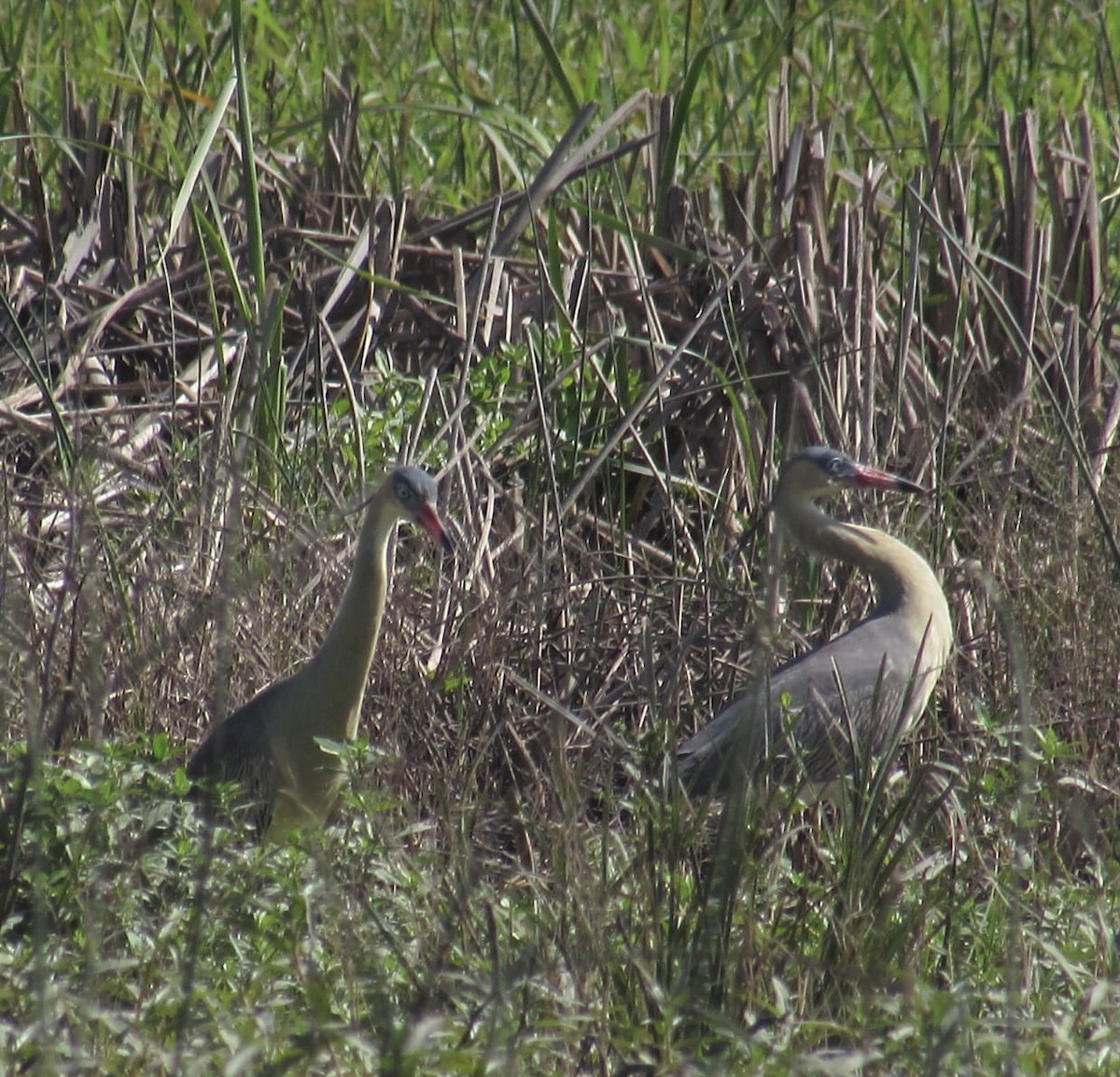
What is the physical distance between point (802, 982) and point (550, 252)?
2.62 m

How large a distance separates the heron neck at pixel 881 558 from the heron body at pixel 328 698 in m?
0.91

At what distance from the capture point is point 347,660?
3.69m

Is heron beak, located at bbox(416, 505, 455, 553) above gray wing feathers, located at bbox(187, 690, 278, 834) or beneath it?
above

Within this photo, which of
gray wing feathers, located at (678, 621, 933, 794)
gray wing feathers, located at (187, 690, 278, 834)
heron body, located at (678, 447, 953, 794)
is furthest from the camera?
heron body, located at (678, 447, 953, 794)

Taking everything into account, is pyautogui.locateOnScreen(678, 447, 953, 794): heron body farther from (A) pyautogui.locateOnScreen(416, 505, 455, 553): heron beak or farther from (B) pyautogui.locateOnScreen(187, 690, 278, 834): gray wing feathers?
(B) pyautogui.locateOnScreen(187, 690, 278, 834): gray wing feathers

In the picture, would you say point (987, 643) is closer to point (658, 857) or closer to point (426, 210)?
point (658, 857)

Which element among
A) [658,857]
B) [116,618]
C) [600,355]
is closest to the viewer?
[658,857]

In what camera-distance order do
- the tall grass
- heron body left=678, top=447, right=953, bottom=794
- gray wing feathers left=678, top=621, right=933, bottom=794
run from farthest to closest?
heron body left=678, top=447, right=953, bottom=794
gray wing feathers left=678, top=621, right=933, bottom=794
the tall grass

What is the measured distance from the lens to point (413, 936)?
2.93m

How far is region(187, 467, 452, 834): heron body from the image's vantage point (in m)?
3.70

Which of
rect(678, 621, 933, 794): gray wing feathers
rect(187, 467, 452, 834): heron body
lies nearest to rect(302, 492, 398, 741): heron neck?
rect(187, 467, 452, 834): heron body

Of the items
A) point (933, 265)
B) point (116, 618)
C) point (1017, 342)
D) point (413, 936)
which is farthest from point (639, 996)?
point (933, 265)

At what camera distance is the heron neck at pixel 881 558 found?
13.6 ft

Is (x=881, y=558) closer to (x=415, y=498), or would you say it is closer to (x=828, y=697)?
(x=828, y=697)
